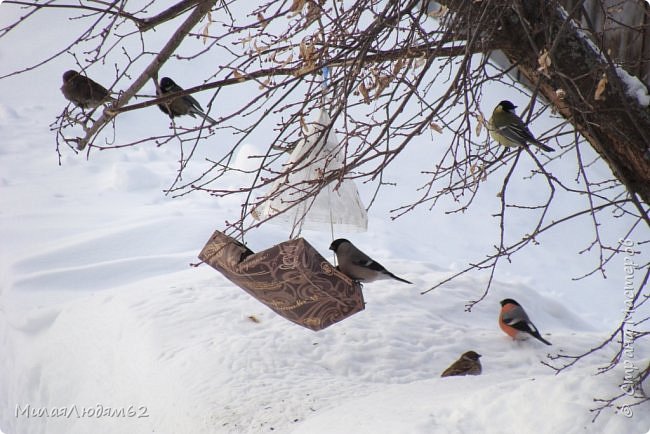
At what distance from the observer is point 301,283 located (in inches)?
110

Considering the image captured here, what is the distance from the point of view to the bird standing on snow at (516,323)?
194 inches

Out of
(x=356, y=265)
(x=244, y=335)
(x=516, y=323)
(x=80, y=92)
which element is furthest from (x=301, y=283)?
(x=516, y=323)

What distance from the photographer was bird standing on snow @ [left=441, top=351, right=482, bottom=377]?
14.3 ft

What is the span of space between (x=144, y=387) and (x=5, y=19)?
8.38 m

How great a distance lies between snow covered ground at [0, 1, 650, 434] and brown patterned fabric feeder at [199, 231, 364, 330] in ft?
2.03

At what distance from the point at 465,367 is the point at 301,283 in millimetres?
1980

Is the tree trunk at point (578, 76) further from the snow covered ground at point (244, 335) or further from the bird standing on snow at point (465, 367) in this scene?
the bird standing on snow at point (465, 367)

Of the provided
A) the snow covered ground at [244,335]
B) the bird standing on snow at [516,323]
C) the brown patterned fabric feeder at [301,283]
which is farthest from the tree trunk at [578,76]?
the bird standing on snow at [516,323]

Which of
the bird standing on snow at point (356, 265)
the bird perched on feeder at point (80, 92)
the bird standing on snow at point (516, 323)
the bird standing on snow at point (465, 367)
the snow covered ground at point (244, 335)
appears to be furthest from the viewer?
the bird standing on snow at point (516, 323)

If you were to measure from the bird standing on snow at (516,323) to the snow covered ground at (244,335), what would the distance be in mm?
105

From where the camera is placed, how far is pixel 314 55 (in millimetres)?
2789

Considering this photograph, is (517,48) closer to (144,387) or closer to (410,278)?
(144,387)

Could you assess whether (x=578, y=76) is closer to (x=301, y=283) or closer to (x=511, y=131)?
(x=511, y=131)

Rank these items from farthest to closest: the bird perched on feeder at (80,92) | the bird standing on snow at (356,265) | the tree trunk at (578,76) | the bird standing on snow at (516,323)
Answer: the bird standing on snow at (516,323) < the bird perched on feeder at (80,92) < the bird standing on snow at (356,265) < the tree trunk at (578,76)
